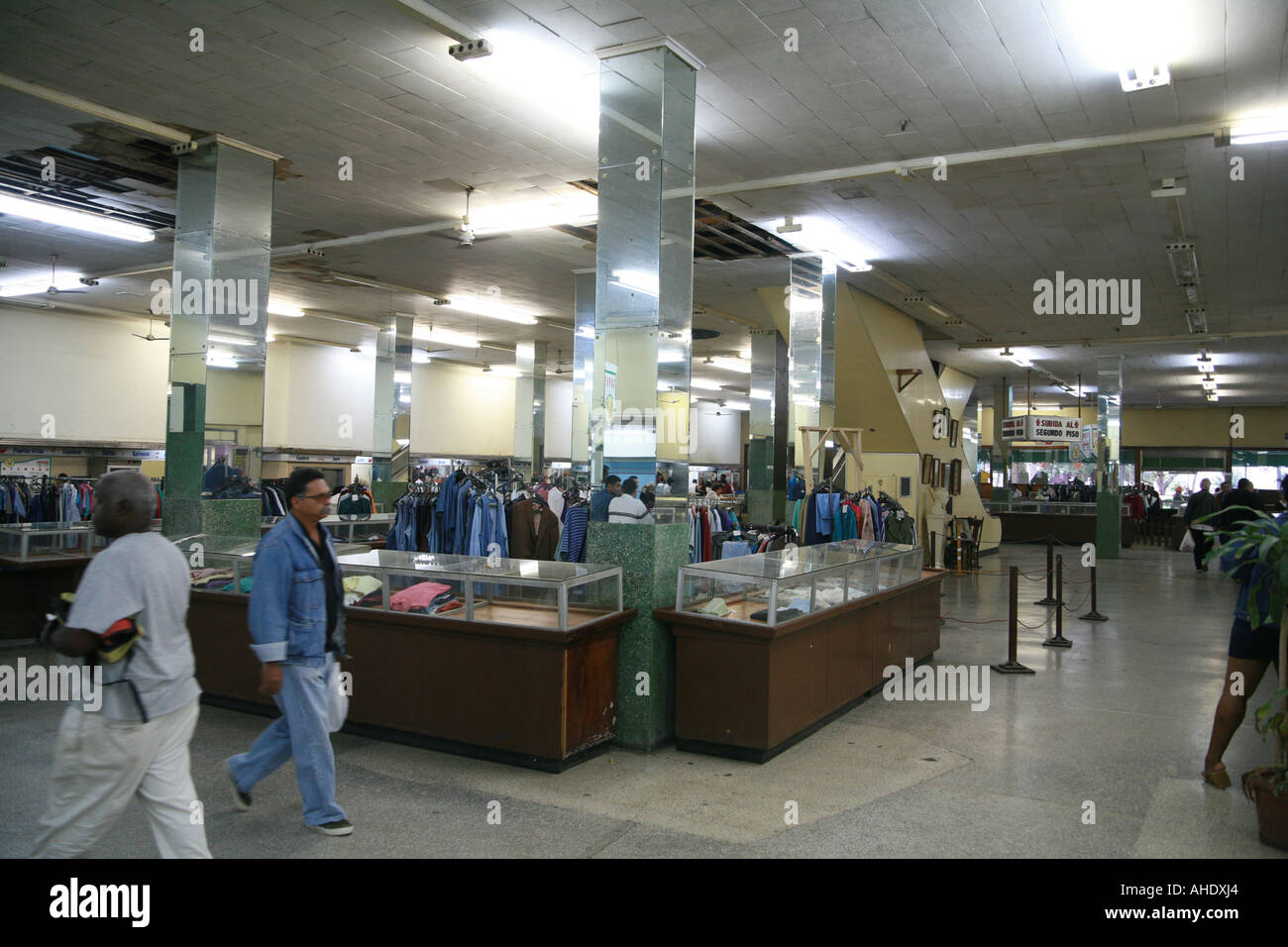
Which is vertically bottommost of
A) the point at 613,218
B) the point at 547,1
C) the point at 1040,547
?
the point at 1040,547

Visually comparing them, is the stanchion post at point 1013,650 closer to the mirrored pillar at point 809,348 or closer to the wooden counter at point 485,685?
the mirrored pillar at point 809,348

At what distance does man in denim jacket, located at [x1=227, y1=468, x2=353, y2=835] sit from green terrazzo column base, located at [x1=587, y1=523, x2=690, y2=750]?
1.87 meters

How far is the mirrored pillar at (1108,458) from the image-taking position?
19359 mm

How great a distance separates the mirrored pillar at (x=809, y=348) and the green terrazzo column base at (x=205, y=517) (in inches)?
→ 257

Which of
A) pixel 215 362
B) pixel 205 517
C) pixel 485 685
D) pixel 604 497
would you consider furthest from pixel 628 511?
pixel 215 362

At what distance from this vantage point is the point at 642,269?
19.2ft

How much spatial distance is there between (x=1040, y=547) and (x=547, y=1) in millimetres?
21212

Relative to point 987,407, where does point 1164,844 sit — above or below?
below

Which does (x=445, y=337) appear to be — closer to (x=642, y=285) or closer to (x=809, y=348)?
(x=809, y=348)

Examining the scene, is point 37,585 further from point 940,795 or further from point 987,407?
point 987,407

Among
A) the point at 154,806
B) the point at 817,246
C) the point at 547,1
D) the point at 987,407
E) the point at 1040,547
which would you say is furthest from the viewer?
the point at 987,407

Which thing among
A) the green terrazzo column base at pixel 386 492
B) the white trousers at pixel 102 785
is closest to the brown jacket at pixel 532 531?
the white trousers at pixel 102 785

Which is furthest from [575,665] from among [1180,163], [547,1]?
[1180,163]

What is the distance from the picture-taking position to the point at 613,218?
5941 mm
